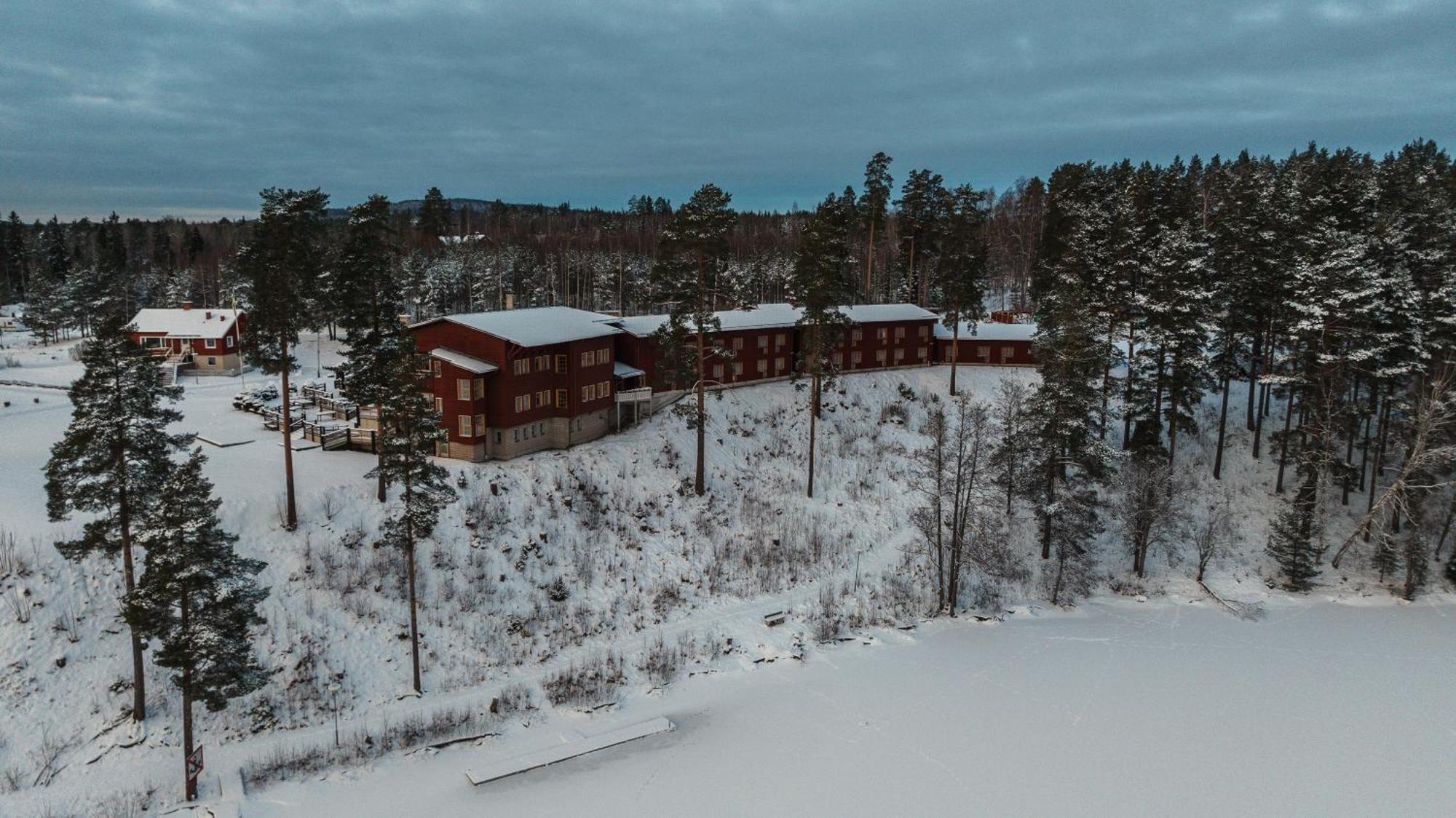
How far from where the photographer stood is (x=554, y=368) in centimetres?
3603

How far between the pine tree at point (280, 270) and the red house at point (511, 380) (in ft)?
22.8

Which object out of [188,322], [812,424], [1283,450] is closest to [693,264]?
[812,424]

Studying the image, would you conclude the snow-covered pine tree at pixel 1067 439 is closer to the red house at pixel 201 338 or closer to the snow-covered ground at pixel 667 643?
the snow-covered ground at pixel 667 643

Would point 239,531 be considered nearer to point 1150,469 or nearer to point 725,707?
point 725,707

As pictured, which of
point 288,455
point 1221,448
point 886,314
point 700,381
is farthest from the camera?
point 886,314

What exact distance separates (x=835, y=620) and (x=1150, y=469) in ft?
53.1

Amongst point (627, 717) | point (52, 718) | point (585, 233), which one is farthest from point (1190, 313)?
point (585, 233)

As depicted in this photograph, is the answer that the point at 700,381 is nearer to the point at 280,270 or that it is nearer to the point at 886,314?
the point at 280,270

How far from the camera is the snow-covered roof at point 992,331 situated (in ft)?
183

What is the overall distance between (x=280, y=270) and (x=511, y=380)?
10.7 metres

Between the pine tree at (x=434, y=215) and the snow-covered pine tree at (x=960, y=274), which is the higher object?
the pine tree at (x=434, y=215)

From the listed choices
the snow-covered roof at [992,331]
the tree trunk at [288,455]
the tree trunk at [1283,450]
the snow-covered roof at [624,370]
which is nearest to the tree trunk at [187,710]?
the tree trunk at [288,455]

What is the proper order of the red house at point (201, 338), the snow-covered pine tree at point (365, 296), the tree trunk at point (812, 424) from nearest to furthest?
the snow-covered pine tree at point (365, 296), the tree trunk at point (812, 424), the red house at point (201, 338)

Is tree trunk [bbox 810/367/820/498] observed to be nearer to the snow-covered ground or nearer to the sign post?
the snow-covered ground
